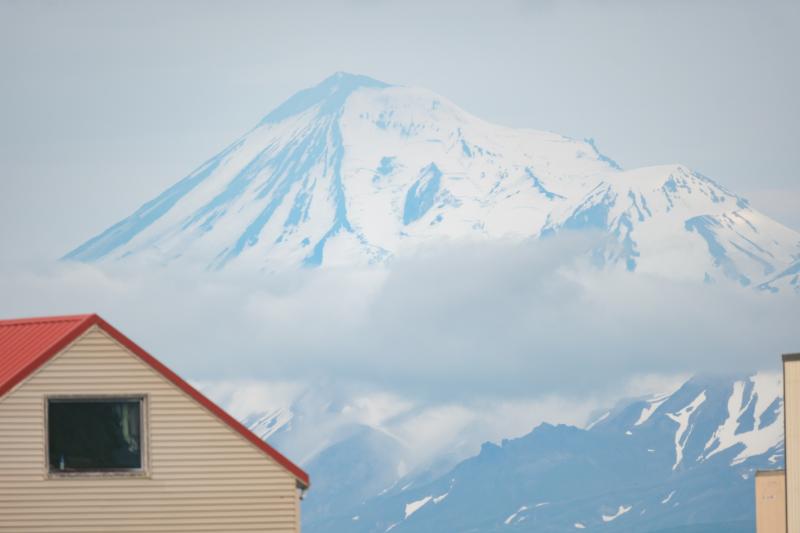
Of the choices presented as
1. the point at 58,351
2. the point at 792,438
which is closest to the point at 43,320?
the point at 58,351

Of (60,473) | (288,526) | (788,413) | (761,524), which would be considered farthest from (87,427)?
(761,524)

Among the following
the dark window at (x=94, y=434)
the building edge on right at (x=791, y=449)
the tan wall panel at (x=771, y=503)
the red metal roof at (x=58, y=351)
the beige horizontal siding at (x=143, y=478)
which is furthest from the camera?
the tan wall panel at (x=771, y=503)

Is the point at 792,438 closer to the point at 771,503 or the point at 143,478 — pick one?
the point at 771,503

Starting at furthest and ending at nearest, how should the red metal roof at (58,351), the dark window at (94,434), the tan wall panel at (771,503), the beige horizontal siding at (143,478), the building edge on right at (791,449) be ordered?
the tan wall panel at (771,503), the building edge on right at (791,449), the dark window at (94,434), the red metal roof at (58,351), the beige horizontal siding at (143,478)

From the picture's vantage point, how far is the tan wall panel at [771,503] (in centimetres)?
7625

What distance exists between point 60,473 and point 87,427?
1.24 m

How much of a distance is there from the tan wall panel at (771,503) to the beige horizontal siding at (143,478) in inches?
1342

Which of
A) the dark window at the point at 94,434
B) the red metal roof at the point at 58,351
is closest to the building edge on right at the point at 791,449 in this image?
the red metal roof at the point at 58,351

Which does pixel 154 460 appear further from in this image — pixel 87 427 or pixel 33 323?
pixel 33 323

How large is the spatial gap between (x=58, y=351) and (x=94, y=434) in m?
2.15

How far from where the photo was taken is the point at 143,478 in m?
46.2

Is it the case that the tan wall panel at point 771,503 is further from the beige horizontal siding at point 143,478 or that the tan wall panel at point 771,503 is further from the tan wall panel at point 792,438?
the beige horizontal siding at point 143,478

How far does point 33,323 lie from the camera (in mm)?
48625

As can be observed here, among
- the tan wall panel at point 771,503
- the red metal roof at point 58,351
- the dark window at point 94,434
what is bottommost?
the tan wall panel at point 771,503
